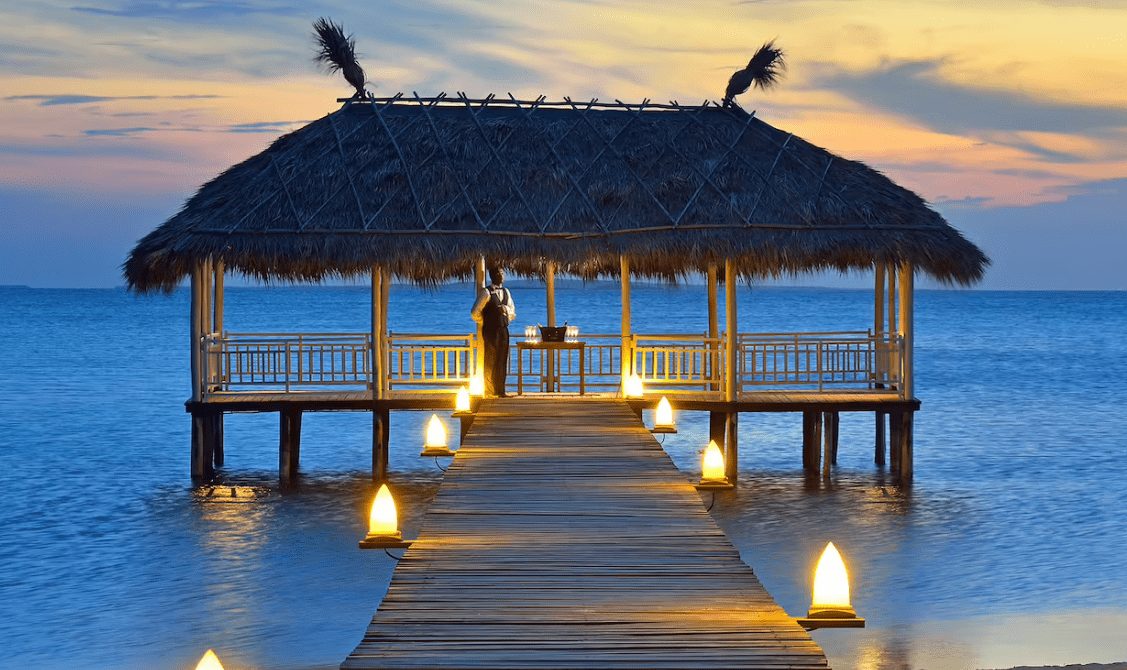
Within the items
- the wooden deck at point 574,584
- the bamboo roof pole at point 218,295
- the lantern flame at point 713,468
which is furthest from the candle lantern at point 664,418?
the bamboo roof pole at point 218,295

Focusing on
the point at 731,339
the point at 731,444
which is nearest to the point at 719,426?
the point at 731,444

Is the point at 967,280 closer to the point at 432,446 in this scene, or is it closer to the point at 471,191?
the point at 471,191

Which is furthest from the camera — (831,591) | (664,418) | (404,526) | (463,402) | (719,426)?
(719,426)

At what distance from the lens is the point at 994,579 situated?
36.1ft

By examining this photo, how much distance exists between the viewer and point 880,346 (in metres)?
14.9

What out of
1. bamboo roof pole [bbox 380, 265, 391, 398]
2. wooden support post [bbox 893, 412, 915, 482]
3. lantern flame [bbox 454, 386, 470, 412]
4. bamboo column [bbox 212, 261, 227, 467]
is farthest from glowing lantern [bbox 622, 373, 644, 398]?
bamboo column [bbox 212, 261, 227, 467]

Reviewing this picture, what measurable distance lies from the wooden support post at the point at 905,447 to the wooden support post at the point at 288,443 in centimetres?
719

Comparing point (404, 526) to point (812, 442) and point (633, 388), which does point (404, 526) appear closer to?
point (633, 388)

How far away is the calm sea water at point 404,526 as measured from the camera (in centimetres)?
917

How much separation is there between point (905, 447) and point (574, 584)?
34.1ft

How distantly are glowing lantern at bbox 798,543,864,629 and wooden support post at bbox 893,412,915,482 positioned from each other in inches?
385

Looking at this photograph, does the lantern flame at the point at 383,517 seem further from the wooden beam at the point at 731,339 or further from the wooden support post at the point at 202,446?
the wooden support post at the point at 202,446

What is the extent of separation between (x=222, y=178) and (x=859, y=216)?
770cm

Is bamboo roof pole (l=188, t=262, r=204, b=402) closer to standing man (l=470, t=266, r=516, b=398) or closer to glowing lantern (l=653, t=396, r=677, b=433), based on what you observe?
standing man (l=470, t=266, r=516, b=398)
